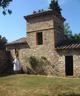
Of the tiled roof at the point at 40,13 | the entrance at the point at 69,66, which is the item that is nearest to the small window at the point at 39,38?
the tiled roof at the point at 40,13

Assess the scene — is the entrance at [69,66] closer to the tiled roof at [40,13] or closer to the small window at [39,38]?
the small window at [39,38]

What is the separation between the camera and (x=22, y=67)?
78.0ft

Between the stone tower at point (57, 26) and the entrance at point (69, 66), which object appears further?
the stone tower at point (57, 26)

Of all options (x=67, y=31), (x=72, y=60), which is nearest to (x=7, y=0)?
(x=72, y=60)

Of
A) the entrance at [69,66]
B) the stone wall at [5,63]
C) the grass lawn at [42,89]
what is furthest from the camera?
the stone wall at [5,63]

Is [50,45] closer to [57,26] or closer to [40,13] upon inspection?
[57,26]

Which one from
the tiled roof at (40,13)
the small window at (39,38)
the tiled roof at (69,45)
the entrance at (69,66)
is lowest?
the entrance at (69,66)

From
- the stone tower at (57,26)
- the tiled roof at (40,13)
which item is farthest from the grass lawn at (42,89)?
the tiled roof at (40,13)

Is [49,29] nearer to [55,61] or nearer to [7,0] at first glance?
[55,61]

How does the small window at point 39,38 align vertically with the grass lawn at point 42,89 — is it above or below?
above

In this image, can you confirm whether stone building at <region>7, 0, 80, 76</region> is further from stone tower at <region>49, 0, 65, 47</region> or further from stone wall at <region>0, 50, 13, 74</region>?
stone wall at <region>0, 50, 13, 74</region>

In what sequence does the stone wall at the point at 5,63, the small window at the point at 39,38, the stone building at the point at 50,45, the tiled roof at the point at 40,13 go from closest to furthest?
1. the stone building at the point at 50,45
2. the tiled roof at the point at 40,13
3. the small window at the point at 39,38
4. the stone wall at the point at 5,63

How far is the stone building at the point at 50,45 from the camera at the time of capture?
20766 mm

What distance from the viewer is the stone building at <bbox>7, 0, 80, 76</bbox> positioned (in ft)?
68.1
